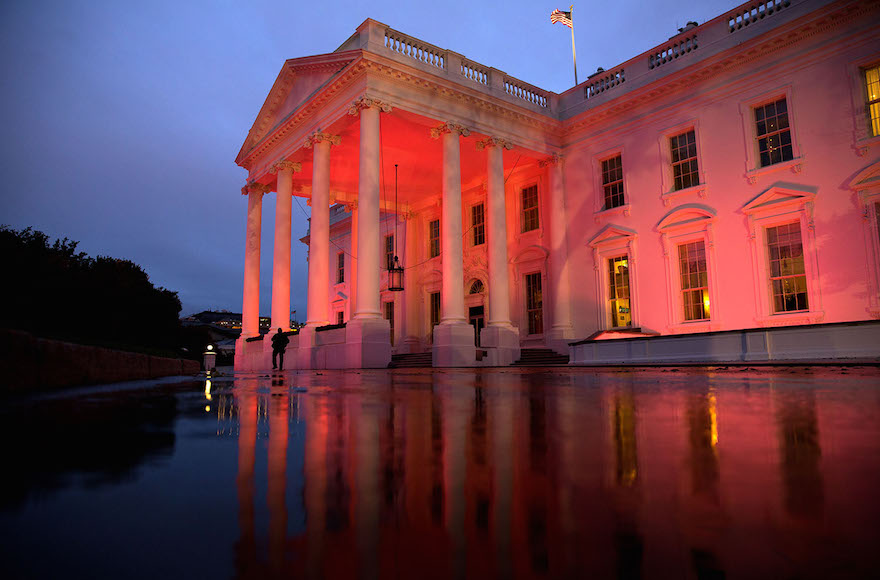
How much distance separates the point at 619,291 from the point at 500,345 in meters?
5.27

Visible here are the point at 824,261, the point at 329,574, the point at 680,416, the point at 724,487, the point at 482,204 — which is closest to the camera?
the point at 329,574

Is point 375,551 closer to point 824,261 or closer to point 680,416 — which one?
point 680,416

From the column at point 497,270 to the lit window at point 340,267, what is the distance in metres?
16.3

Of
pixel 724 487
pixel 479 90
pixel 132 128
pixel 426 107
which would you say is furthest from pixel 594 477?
pixel 132 128

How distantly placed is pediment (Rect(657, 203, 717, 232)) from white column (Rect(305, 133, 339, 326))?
1247 centimetres

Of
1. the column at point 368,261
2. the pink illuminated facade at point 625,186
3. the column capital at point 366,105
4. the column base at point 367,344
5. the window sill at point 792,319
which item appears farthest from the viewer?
the column capital at point 366,105

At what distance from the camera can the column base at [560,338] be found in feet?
63.2

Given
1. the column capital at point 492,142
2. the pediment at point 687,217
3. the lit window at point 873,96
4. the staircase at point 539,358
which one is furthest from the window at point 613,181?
the lit window at point 873,96

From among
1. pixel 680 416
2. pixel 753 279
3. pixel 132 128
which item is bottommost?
pixel 680 416

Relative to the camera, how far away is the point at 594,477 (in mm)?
771

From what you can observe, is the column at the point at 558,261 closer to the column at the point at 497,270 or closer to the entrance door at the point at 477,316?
the column at the point at 497,270

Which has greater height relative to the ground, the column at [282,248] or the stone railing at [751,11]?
the stone railing at [751,11]

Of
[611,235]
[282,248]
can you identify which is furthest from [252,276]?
[611,235]

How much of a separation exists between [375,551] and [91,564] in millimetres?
238
